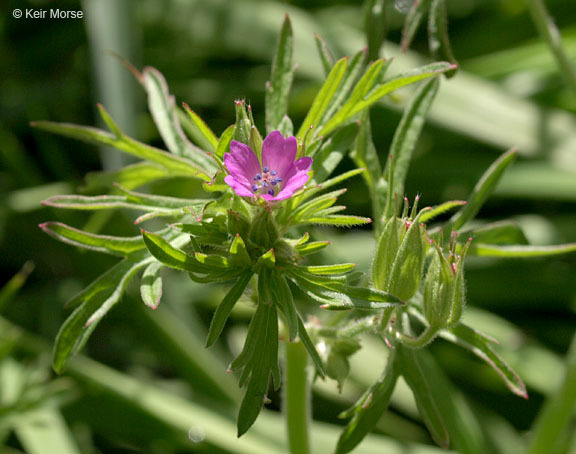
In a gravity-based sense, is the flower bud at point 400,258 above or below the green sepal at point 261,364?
above

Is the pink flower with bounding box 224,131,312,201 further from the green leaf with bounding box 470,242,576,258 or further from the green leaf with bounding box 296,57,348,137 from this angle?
the green leaf with bounding box 470,242,576,258

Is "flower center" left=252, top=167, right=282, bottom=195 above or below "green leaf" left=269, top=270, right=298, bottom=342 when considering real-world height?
above

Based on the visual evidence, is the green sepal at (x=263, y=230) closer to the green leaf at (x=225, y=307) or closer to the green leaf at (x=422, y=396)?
the green leaf at (x=225, y=307)

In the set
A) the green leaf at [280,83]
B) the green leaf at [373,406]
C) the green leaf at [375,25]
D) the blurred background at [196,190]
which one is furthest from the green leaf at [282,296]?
the blurred background at [196,190]

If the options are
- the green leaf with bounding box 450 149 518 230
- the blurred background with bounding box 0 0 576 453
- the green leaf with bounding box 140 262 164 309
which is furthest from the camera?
the blurred background with bounding box 0 0 576 453

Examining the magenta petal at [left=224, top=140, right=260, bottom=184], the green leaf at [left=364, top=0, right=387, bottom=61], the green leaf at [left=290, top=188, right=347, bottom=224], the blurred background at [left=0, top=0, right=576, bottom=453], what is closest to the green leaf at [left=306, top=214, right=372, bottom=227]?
the green leaf at [left=290, top=188, right=347, bottom=224]
